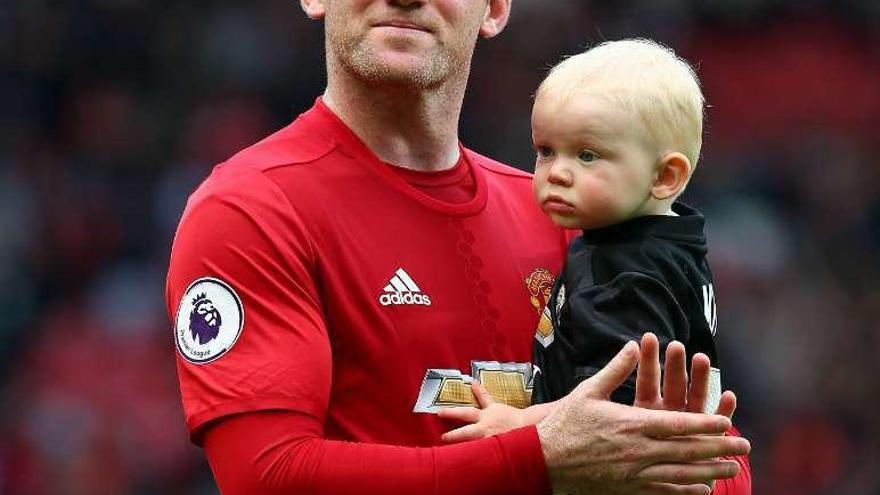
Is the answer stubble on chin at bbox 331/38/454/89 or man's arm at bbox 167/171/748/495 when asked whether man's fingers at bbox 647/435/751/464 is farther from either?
stubble on chin at bbox 331/38/454/89

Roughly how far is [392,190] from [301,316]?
0.50m

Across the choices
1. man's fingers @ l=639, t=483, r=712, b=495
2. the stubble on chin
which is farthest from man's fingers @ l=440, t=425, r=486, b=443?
the stubble on chin

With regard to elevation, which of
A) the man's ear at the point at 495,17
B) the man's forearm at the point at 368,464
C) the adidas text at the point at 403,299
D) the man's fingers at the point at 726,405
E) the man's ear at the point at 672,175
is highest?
Answer: the man's ear at the point at 495,17

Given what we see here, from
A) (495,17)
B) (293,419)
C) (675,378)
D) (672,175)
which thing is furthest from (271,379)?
(495,17)

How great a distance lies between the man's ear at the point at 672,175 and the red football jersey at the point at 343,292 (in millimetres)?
515

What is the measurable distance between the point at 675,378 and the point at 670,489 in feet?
0.80

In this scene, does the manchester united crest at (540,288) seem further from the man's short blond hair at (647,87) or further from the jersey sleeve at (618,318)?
the man's short blond hair at (647,87)

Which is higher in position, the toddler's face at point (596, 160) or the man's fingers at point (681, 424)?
the toddler's face at point (596, 160)

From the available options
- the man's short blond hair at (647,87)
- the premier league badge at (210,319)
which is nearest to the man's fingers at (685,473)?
the man's short blond hair at (647,87)

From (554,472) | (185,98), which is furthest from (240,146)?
(554,472)

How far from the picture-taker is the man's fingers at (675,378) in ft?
9.80

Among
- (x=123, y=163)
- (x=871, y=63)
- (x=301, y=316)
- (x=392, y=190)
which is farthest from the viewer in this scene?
(x=871, y=63)

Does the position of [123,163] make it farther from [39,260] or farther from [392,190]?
[392,190]

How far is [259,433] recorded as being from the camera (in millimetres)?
3166
